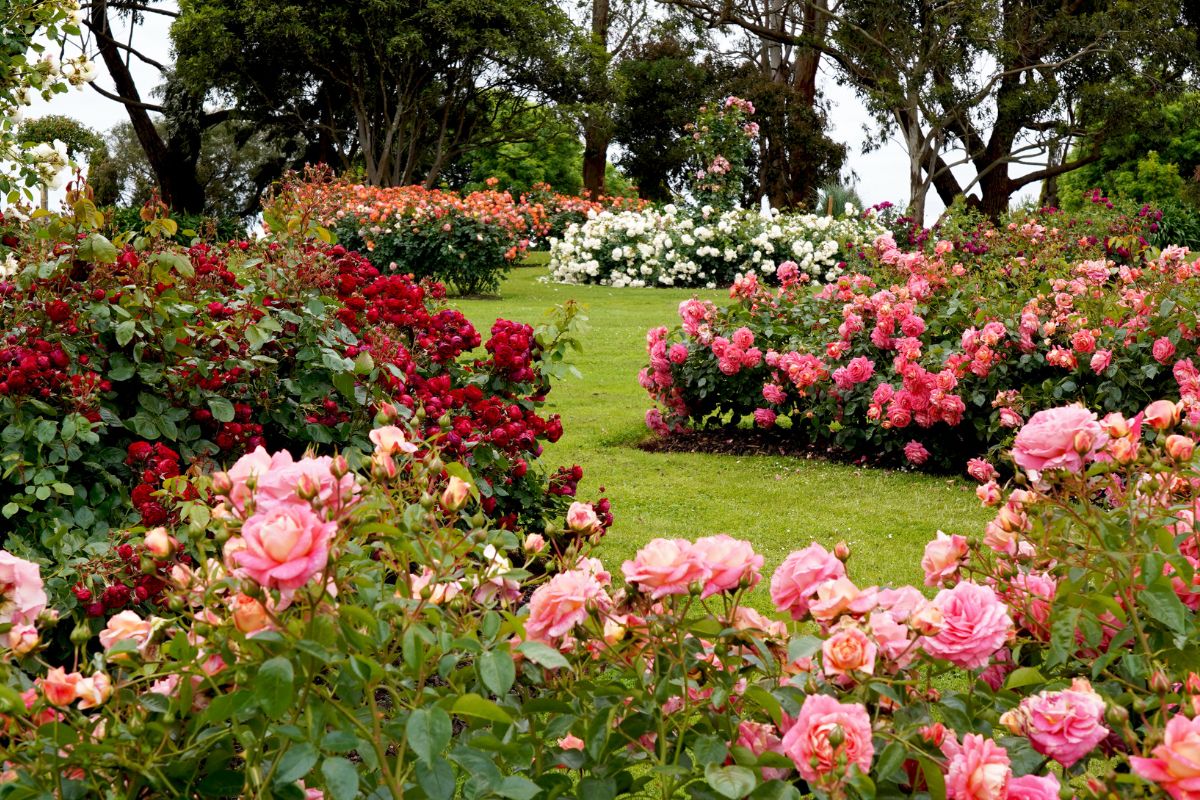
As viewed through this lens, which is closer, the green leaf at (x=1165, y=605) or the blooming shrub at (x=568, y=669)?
the blooming shrub at (x=568, y=669)

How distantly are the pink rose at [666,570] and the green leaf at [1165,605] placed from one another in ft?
1.86

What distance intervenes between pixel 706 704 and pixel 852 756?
8.8 inches

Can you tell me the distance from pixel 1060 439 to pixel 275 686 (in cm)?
110

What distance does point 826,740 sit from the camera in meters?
1.22

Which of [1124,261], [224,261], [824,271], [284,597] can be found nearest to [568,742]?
[284,597]

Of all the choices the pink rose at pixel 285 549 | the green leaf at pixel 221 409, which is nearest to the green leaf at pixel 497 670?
the pink rose at pixel 285 549

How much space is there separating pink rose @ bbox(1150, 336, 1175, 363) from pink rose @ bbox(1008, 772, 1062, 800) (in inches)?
160

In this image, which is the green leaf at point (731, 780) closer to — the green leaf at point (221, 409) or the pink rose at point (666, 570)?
the pink rose at point (666, 570)

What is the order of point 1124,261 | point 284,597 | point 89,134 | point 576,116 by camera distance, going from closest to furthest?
point 284,597
point 1124,261
point 576,116
point 89,134

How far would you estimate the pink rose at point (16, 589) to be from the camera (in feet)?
4.60

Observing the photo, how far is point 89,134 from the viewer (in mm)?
34438

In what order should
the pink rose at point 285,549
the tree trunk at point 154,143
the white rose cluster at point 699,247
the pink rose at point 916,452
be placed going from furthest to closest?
the tree trunk at point 154,143
the white rose cluster at point 699,247
the pink rose at point 916,452
the pink rose at point 285,549

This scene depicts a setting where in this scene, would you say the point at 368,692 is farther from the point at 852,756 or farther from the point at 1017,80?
the point at 1017,80

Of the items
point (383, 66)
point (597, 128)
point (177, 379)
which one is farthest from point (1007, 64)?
point (177, 379)
